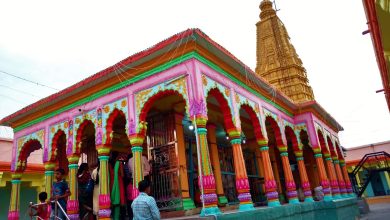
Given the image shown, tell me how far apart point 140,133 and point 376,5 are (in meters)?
5.41

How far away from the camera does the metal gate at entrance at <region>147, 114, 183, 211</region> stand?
8578 mm

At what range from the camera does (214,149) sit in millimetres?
10719

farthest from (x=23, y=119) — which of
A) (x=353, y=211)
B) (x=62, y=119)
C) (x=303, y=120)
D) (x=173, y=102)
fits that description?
(x=353, y=211)

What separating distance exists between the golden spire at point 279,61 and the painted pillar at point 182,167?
840 centimetres

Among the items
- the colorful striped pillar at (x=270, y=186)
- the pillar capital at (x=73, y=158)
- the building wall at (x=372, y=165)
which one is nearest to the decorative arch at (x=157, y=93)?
the pillar capital at (x=73, y=158)

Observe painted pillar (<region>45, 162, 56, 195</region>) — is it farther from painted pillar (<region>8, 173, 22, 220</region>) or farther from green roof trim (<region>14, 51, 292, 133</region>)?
green roof trim (<region>14, 51, 292, 133</region>)

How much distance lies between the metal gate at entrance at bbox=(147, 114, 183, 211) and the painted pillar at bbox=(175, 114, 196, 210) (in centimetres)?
10

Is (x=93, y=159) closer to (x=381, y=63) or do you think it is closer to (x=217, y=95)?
(x=217, y=95)

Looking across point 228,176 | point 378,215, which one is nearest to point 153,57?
point 228,176

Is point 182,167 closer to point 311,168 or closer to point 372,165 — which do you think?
point 311,168

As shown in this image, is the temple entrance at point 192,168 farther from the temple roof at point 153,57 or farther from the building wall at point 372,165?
the building wall at point 372,165

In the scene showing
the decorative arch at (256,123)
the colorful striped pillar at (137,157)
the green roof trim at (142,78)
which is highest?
the green roof trim at (142,78)

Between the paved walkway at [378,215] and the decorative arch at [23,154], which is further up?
the decorative arch at [23,154]

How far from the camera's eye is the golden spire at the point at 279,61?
16.0m
